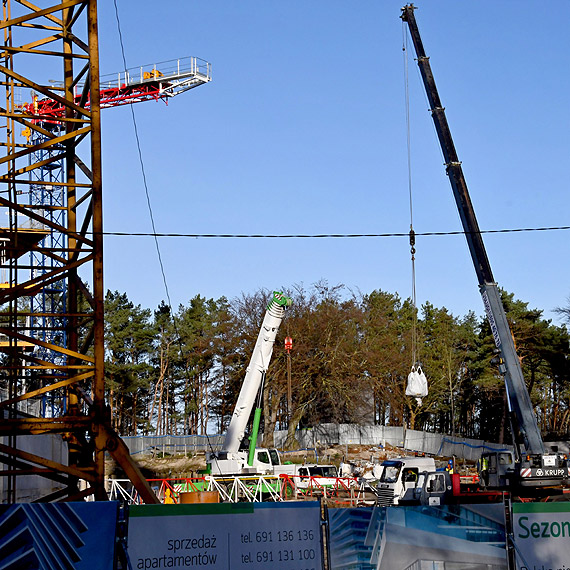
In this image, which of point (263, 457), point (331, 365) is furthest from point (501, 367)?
point (331, 365)

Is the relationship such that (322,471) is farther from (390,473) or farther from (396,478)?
(396,478)

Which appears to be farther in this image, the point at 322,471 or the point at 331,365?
→ the point at 331,365

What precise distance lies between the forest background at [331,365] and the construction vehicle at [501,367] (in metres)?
38.6

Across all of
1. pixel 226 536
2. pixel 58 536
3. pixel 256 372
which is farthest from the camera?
pixel 256 372

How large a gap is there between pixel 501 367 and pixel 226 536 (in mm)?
12127

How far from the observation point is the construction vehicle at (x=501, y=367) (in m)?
18.0

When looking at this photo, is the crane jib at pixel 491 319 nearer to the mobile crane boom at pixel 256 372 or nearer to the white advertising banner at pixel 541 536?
the white advertising banner at pixel 541 536

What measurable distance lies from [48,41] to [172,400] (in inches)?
3101

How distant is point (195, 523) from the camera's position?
9305 mm

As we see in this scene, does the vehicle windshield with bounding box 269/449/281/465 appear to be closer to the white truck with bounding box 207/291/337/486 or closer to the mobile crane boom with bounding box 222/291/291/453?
the white truck with bounding box 207/291/337/486

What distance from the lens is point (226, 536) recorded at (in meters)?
9.45

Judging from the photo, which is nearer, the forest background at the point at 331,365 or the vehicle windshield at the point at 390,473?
the vehicle windshield at the point at 390,473

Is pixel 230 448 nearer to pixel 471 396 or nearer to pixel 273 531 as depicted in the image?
pixel 273 531

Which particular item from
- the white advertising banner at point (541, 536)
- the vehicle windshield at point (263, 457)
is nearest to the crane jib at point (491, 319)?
the white advertising banner at point (541, 536)
